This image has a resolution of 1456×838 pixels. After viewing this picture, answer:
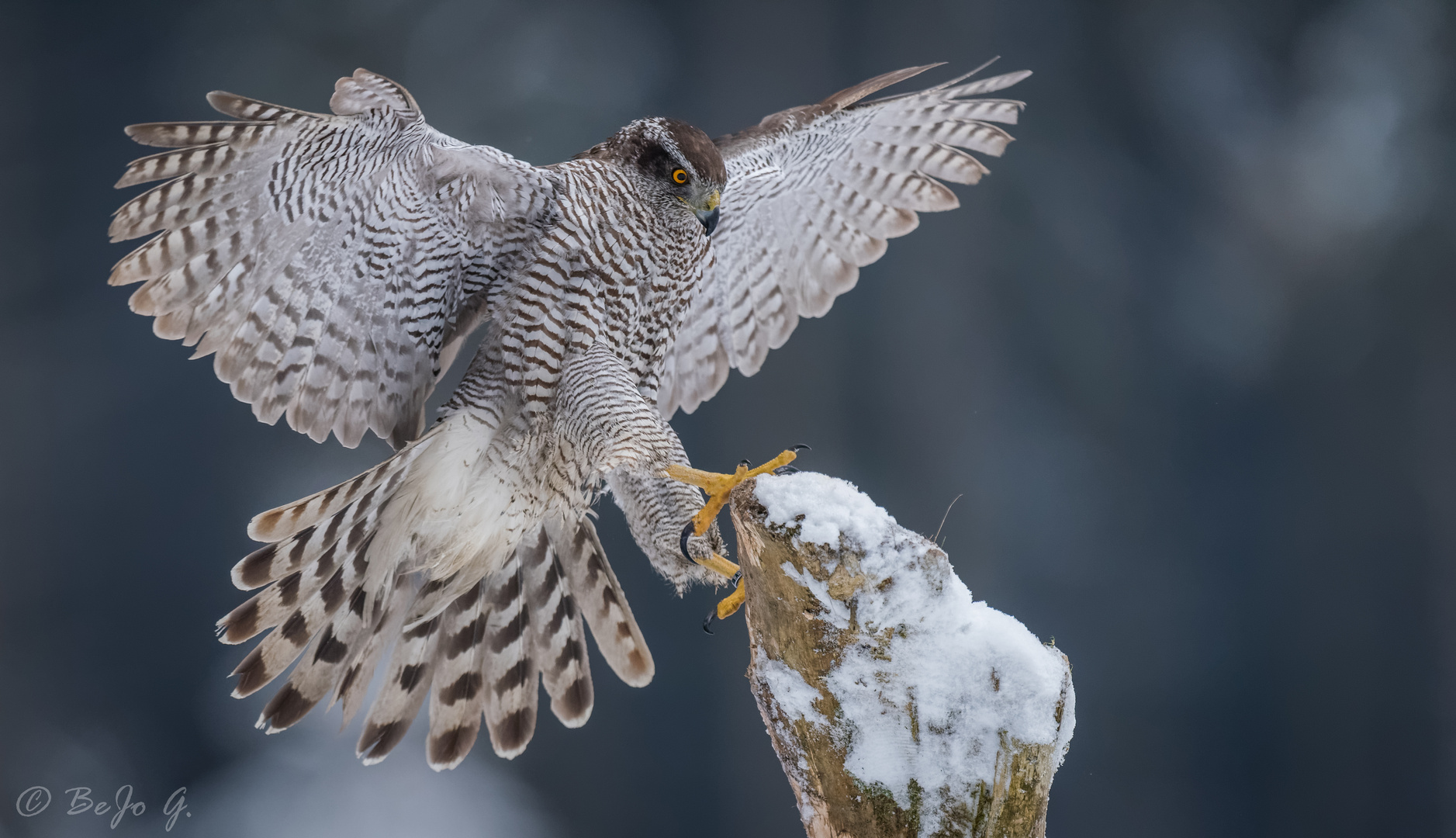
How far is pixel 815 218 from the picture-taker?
9.10 ft

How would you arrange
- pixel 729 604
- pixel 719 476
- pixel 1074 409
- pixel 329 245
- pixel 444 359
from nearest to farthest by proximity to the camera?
pixel 719 476 → pixel 329 245 → pixel 729 604 → pixel 444 359 → pixel 1074 409

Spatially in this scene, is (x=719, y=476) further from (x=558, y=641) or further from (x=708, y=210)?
(x=558, y=641)

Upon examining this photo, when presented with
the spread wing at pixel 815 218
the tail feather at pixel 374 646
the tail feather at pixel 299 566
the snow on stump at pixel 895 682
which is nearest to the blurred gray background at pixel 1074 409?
the spread wing at pixel 815 218

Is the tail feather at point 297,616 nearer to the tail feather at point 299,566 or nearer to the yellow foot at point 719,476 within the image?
the tail feather at point 299,566

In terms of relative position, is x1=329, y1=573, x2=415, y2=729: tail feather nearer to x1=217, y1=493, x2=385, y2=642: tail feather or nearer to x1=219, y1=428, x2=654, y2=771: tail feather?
x1=219, y1=428, x2=654, y2=771: tail feather

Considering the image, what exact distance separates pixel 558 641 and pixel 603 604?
0.52ft

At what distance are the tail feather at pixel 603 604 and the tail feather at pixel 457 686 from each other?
0.91 ft

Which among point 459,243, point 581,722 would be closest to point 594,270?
point 459,243

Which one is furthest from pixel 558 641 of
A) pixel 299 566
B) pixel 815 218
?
pixel 815 218

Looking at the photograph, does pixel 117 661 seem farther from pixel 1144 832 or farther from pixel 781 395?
pixel 1144 832

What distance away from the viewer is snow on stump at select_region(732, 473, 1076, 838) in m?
1.53

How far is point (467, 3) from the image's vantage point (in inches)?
119

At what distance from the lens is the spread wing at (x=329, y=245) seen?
1.78 meters

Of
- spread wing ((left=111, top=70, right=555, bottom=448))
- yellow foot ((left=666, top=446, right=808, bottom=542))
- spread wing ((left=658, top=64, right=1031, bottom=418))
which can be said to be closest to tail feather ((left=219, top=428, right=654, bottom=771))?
spread wing ((left=111, top=70, right=555, bottom=448))
